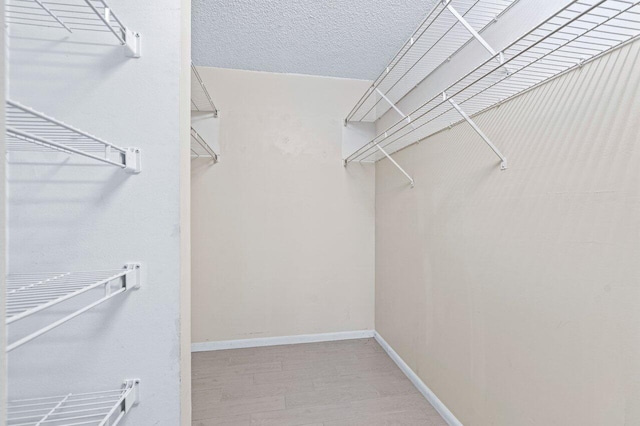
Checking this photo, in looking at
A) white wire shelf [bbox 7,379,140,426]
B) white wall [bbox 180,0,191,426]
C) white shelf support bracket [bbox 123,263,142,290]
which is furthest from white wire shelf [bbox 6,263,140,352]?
white wire shelf [bbox 7,379,140,426]

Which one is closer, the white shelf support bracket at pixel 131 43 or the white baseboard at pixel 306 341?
the white shelf support bracket at pixel 131 43

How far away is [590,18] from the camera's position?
882 mm

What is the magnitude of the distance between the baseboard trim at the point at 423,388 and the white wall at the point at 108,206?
144cm

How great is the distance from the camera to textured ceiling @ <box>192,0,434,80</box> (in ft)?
5.39

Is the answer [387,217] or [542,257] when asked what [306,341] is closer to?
[387,217]

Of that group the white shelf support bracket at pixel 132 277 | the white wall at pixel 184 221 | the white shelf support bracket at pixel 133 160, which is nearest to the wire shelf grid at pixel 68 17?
the white wall at pixel 184 221

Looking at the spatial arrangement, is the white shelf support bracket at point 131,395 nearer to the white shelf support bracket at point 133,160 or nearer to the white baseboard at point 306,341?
the white shelf support bracket at point 133,160

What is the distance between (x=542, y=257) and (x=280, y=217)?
1901mm

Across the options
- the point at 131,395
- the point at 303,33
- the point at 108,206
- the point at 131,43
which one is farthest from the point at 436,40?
the point at 131,395

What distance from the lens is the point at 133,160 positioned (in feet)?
2.83

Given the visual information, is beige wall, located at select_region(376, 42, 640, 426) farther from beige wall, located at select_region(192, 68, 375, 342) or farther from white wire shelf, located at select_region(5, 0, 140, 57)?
white wire shelf, located at select_region(5, 0, 140, 57)

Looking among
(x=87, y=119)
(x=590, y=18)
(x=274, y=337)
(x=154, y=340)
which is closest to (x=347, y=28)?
(x=590, y=18)

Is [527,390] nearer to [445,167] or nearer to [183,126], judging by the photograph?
[445,167]

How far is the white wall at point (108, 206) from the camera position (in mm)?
823
